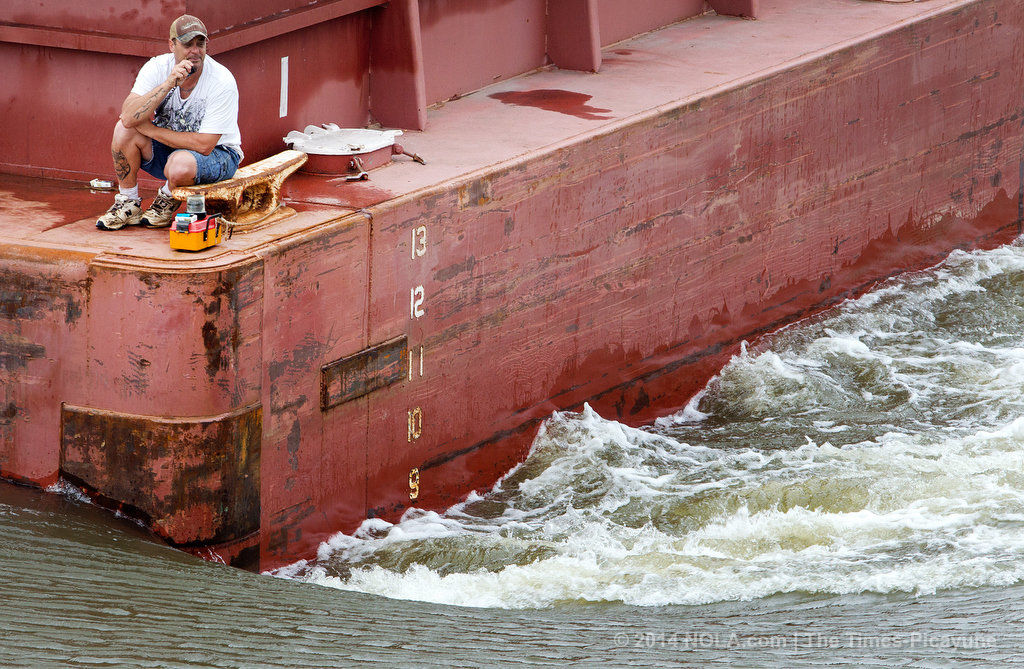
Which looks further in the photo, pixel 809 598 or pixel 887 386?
pixel 887 386

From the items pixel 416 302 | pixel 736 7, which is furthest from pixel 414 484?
pixel 736 7

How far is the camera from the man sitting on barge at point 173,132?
758cm

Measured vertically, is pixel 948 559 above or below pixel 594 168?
below

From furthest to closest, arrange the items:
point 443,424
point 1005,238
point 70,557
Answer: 1. point 1005,238
2. point 443,424
3. point 70,557

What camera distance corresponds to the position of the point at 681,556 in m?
8.25

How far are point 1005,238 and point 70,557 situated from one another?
10.8 m

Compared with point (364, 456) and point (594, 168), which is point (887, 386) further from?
point (364, 456)

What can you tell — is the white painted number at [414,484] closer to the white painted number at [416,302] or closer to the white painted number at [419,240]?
the white painted number at [416,302]

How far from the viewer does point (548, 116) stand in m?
10.2

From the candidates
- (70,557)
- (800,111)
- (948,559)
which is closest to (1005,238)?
(800,111)

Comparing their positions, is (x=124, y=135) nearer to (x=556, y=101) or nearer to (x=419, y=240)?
(x=419, y=240)

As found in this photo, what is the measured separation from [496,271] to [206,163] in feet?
7.07

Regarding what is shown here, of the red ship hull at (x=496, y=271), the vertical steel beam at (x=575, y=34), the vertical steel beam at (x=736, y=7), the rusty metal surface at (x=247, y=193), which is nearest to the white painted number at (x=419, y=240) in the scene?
the red ship hull at (x=496, y=271)

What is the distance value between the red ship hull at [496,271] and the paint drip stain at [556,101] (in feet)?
0.13
